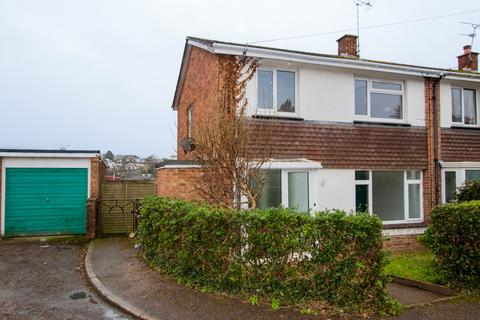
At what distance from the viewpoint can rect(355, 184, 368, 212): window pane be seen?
34.0ft

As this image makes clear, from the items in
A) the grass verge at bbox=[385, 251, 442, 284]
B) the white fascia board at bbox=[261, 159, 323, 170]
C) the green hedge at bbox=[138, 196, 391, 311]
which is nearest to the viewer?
the green hedge at bbox=[138, 196, 391, 311]

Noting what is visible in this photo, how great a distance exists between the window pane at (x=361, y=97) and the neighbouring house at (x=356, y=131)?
0.09 ft

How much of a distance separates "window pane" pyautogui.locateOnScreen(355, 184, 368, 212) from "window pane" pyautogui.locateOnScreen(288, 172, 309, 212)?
1.70 m

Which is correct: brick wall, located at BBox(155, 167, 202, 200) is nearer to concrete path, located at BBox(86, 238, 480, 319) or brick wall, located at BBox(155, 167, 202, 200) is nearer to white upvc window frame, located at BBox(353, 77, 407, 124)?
concrete path, located at BBox(86, 238, 480, 319)

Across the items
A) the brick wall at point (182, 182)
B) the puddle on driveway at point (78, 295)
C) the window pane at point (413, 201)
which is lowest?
the puddle on driveway at point (78, 295)

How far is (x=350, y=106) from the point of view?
34.0ft

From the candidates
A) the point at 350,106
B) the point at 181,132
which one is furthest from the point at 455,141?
the point at 181,132

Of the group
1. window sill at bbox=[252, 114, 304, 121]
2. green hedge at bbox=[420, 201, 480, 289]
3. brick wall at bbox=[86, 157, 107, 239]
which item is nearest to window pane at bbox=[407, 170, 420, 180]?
window sill at bbox=[252, 114, 304, 121]

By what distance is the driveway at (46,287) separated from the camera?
5371mm

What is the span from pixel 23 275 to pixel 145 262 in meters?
2.30

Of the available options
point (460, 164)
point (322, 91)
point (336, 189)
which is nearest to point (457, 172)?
point (460, 164)

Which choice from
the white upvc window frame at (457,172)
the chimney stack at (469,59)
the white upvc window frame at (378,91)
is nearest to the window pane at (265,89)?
the white upvc window frame at (378,91)

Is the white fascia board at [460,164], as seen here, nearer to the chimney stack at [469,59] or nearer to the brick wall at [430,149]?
the brick wall at [430,149]

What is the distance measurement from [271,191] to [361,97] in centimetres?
400
